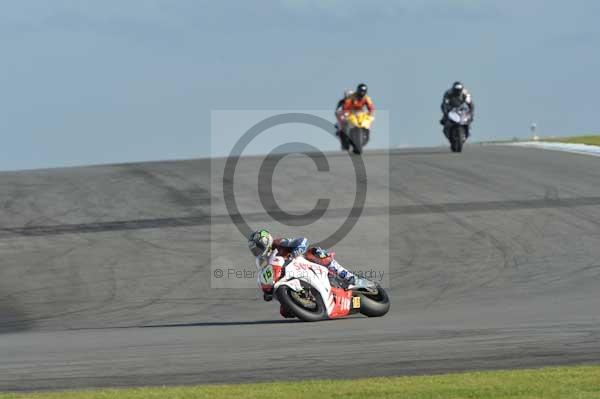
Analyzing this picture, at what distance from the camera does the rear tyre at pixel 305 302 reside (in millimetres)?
14648

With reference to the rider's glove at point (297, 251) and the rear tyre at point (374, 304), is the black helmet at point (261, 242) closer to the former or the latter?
the rider's glove at point (297, 251)

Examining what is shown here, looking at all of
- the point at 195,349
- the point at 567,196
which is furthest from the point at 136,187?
the point at 195,349

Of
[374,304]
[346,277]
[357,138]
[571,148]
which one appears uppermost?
[357,138]

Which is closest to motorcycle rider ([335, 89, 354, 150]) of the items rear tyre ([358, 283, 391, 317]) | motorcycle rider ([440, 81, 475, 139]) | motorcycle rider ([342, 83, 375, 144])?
motorcycle rider ([342, 83, 375, 144])

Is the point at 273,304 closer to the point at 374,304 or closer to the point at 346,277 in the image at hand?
the point at 374,304

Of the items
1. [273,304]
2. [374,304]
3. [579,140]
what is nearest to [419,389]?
[374,304]

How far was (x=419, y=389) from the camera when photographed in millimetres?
9344

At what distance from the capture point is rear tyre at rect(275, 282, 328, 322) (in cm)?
1465

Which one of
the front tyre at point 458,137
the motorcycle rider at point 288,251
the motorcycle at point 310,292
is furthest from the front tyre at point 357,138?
the motorcycle rider at point 288,251

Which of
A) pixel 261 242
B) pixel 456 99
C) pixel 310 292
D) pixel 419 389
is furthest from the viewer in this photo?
pixel 456 99

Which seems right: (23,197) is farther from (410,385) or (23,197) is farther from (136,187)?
(410,385)

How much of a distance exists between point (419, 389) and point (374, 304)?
238 inches

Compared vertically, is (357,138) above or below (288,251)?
above

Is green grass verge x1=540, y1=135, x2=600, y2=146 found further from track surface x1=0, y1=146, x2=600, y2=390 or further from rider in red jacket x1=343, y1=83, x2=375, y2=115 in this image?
rider in red jacket x1=343, y1=83, x2=375, y2=115
